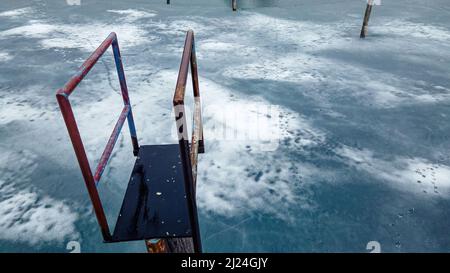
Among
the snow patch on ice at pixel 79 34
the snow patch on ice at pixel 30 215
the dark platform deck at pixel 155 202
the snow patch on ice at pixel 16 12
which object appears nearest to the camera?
the dark platform deck at pixel 155 202

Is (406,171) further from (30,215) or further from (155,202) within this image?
(30,215)

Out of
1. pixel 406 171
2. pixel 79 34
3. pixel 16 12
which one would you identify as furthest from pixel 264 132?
pixel 16 12

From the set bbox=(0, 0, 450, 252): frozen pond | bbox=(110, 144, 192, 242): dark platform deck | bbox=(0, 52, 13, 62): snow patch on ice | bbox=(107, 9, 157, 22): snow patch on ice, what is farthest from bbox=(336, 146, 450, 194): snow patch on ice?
bbox=(107, 9, 157, 22): snow patch on ice

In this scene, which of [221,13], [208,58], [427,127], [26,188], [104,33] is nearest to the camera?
[26,188]

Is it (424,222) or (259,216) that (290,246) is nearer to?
(259,216)

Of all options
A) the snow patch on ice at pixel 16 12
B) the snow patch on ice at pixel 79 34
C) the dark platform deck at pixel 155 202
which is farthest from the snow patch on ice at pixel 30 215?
the snow patch on ice at pixel 16 12

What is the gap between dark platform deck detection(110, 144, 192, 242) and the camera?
5.27ft

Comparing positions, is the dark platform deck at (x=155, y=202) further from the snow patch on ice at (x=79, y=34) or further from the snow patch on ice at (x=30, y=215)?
the snow patch on ice at (x=79, y=34)

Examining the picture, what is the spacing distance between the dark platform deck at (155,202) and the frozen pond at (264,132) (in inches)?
17.7

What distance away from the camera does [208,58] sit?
16.1 ft

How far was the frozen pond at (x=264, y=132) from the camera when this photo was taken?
2.17 meters

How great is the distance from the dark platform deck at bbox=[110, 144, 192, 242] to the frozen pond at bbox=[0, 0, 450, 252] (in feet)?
1.47

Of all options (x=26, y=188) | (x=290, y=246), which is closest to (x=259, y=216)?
A: (x=290, y=246)
